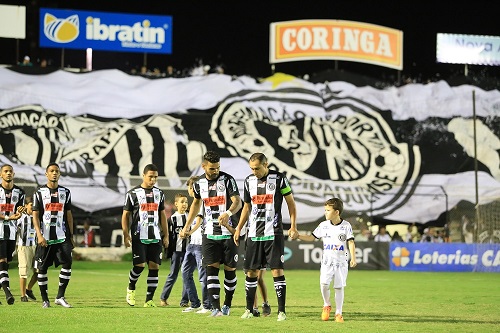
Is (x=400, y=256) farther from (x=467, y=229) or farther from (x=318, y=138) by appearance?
(x=318, y=138)

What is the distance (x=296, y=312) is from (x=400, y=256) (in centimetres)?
2056

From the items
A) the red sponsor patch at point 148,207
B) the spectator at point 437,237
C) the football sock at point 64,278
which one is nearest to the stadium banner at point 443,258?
the spectator at point 437,237

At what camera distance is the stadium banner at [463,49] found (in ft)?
183


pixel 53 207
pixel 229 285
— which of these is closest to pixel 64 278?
pixel 53 207

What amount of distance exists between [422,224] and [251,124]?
1030cm

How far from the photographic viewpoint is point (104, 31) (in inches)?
2003

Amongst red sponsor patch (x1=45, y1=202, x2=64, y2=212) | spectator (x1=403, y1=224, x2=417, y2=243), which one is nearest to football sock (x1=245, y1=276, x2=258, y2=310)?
red sponsor patch (x1=45, y1=202, x2=64, y2=212)

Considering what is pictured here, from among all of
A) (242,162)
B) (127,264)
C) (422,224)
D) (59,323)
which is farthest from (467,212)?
(59,323)

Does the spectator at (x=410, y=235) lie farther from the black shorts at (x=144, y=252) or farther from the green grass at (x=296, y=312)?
the black shorts at (x=144, y=252)

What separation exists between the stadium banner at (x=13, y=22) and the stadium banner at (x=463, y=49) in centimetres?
2423

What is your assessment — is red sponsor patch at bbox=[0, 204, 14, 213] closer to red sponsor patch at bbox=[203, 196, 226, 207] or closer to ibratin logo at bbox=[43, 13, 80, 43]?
red sponsor patch at bbox=[203, 196, 226, 207]

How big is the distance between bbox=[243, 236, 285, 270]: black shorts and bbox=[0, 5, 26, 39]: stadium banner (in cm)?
3718

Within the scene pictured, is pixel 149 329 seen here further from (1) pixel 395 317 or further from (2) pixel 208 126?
(2) pixel 208 126

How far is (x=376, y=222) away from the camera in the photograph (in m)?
46.1
